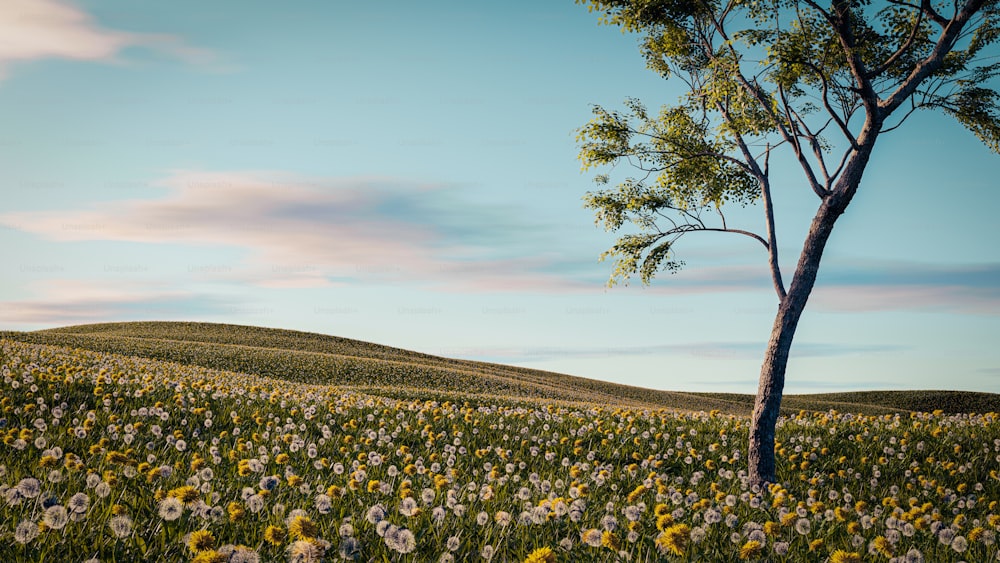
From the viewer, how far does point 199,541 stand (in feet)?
11.7

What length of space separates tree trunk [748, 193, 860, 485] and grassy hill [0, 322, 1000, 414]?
1221cm

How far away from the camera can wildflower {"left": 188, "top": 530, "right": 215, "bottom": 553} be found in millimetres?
3547

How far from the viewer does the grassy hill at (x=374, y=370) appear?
33125mm

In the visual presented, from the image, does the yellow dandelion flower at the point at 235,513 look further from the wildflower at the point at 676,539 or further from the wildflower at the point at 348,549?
the wildflower at the point at 676,539

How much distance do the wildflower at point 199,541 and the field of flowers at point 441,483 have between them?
0.01 m

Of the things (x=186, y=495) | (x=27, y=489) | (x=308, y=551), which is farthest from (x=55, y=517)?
(x=308, y=551)

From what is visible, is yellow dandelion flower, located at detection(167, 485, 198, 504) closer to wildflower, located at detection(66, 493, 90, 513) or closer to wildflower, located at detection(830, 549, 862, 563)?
wildflower, located at detection(66, 493, 90, 513)

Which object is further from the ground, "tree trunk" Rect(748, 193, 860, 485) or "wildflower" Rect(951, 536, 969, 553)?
"tree trunk" Rect(748, 193, 860, 485)

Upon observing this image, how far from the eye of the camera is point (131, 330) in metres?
51.1

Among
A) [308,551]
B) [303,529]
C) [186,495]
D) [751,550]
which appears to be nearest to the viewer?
[308,551]

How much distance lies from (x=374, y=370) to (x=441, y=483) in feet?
101

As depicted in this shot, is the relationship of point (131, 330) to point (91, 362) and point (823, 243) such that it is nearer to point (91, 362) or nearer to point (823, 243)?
point (91, 362)

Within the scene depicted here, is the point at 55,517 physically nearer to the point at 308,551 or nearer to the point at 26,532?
the point at 26,532

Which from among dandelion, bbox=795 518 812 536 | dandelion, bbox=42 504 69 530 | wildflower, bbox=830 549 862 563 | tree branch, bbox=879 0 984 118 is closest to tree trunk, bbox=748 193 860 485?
tree branch, bbox=879 0 984 118
